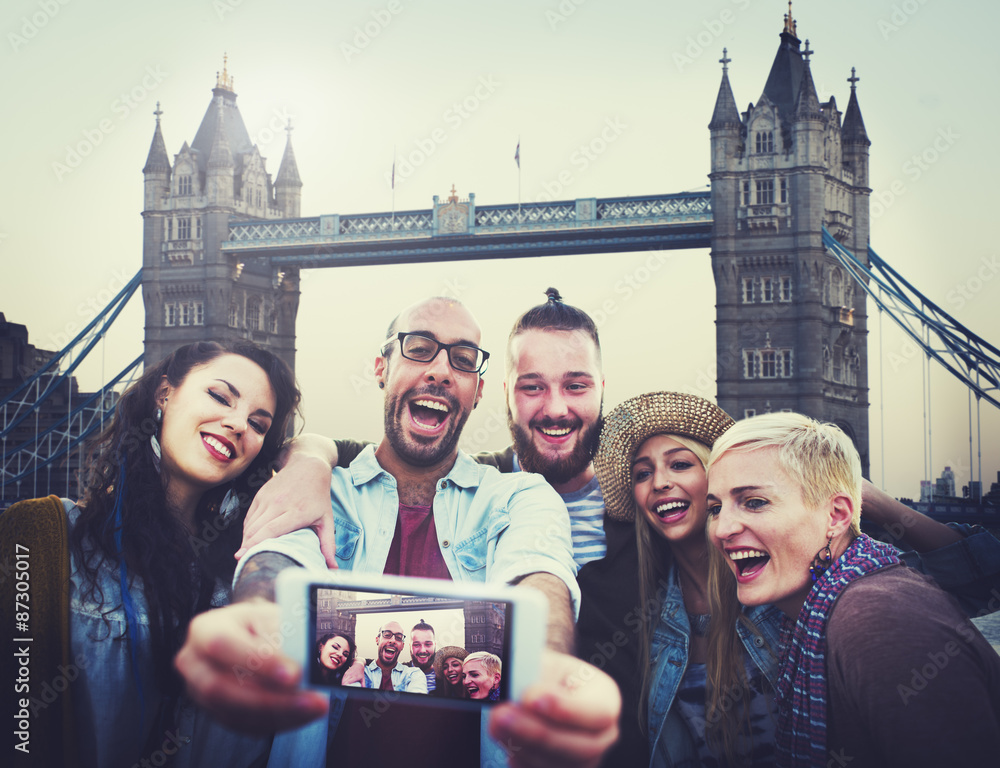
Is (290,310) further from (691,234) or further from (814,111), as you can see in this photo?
(814,111)

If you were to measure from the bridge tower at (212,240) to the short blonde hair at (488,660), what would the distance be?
35440 millimetres

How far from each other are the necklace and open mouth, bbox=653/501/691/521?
1.14ft

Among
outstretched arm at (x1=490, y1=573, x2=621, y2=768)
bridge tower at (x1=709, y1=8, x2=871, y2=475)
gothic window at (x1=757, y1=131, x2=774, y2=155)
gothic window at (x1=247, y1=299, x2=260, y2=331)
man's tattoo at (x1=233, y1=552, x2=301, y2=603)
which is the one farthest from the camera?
gothic window at (x1=247, y1=299, x2=260, y2=331)

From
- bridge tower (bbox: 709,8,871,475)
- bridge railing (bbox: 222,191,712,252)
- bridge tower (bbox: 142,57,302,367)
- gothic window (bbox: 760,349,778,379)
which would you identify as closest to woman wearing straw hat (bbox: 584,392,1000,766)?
bridge railing (bbox: 222,191,712,252)

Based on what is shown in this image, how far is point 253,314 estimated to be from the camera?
3772 centimetres

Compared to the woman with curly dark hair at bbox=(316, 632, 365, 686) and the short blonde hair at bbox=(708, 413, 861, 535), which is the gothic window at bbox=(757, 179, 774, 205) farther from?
the woman with curly dark hair at bbox=(316, 632, 365, 686)

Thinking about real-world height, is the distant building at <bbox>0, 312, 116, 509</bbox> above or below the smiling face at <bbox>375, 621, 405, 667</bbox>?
above

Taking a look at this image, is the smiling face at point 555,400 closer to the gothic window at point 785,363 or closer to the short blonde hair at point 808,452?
the short blonde hair at point 808,452

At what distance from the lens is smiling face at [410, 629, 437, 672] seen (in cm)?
223

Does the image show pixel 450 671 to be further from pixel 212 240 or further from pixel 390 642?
pixel 212 240

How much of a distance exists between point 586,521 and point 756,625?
2.23ft

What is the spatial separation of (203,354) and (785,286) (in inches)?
1201

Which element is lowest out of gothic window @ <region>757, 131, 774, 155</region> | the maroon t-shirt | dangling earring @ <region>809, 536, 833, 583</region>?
the maroon t-shirt

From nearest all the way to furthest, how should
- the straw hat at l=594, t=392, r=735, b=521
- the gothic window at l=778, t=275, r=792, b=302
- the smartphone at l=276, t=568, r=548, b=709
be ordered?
the smartphone at l=276, t=568, r=548, b=709 < the straw hat at l=594, t=392, r=735, b=521 < the gothic window at l=778, t=275, r=792, b=302
